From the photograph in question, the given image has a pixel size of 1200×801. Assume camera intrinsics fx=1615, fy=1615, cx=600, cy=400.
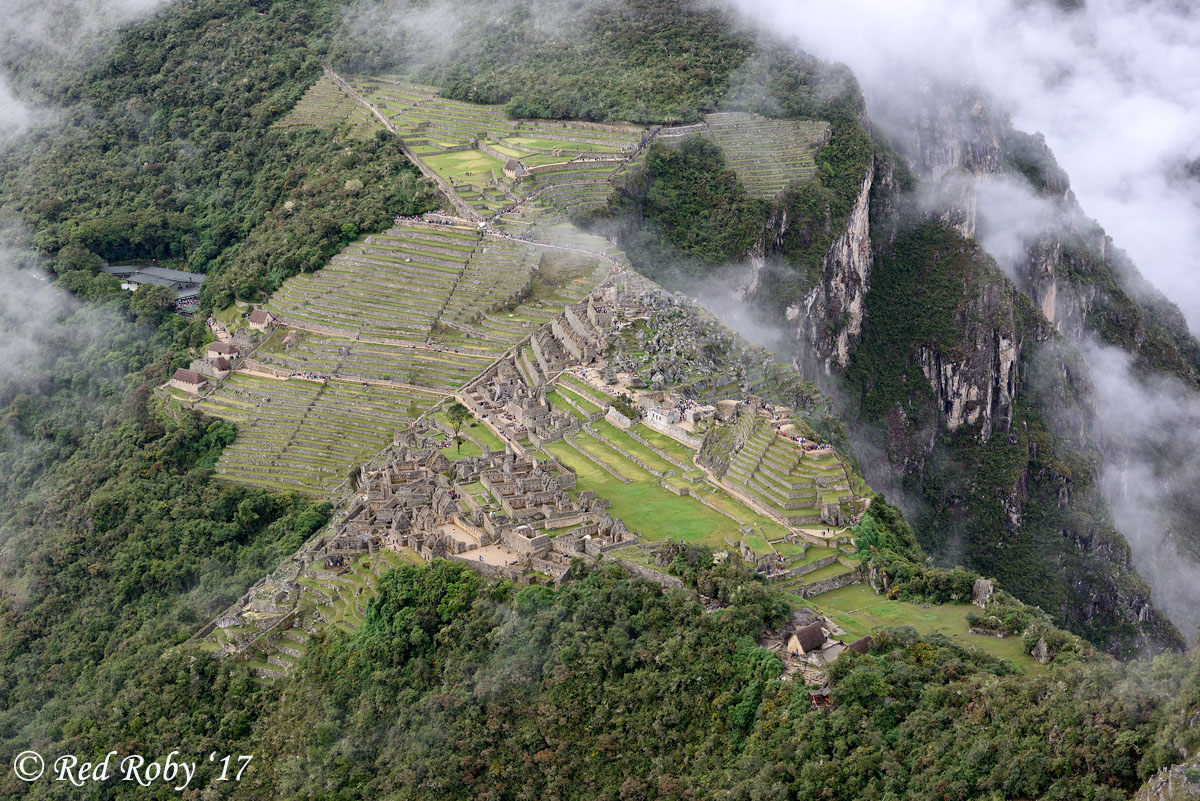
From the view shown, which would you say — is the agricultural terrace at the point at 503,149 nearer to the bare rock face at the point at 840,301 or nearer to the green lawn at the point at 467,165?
the green lawn at the point at 467,165

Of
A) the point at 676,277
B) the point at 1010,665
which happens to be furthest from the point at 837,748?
the point at 676,277

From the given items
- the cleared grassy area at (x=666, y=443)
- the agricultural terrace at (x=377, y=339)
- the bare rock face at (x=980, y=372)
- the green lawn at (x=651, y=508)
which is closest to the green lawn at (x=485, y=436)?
the green lawn at (x=651, y=508)

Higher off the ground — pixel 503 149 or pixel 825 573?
pixel 825 573

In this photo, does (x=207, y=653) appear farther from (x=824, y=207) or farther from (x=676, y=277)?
(x=824, y=207)

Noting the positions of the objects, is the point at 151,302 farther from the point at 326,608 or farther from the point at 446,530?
the point at 446,530

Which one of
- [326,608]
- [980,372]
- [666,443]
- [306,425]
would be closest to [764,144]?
[980,372]

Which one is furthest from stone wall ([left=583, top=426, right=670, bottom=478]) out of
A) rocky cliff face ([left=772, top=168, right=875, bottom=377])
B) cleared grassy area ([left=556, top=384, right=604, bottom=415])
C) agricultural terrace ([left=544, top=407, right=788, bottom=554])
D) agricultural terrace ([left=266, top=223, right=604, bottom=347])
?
rocky cliff face ([left=772, top=168, right=875, bottom=377])
